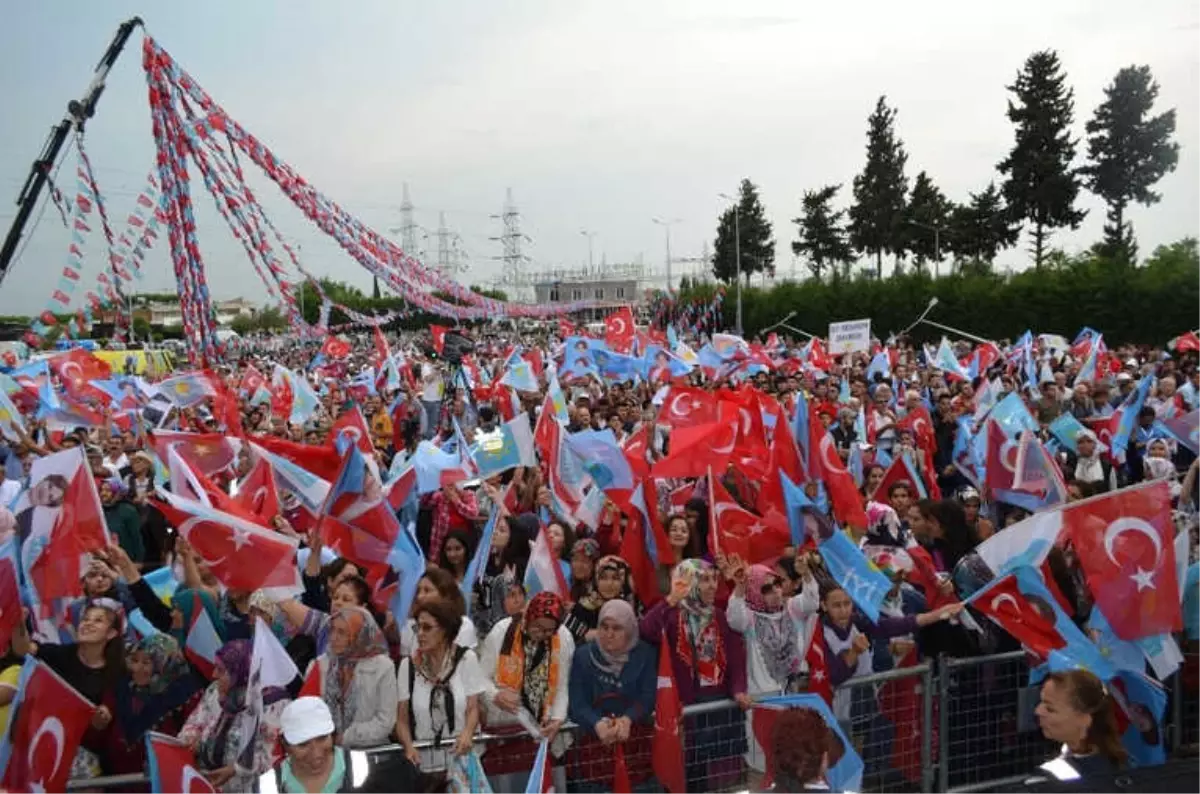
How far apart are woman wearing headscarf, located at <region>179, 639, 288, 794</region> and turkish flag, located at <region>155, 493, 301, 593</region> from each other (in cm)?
101

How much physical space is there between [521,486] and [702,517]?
217 cm

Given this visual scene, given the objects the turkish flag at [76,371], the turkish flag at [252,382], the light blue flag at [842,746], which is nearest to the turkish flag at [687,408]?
the light blue flag at [842,746]

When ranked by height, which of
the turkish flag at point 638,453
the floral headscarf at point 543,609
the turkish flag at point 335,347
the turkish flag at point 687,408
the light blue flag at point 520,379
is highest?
the turkish flag at point 335,347

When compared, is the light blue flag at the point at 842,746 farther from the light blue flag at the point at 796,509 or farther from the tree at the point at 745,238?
the tree at the point at 745,238

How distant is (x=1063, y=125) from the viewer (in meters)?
53.8

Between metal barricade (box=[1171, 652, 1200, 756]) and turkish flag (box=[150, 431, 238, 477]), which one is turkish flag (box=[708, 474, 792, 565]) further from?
turkish flag (box=[150, 431, 238, 477])

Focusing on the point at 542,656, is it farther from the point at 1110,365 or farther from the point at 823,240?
the point at 823,240

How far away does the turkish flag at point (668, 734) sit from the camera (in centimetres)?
487

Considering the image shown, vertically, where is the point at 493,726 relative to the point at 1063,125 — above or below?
below

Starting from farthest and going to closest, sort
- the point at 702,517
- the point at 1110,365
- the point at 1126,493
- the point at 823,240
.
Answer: the point at 823,240 → the point at 1110,365 → the point at 702,517 → the point at 1126,493

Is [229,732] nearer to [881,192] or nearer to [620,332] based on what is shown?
[620,332]

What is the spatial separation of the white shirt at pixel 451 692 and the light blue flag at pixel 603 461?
398 cm

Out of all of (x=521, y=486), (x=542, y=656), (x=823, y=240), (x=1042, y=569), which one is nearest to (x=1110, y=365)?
(x=521, y=486)

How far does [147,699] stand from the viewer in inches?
193
